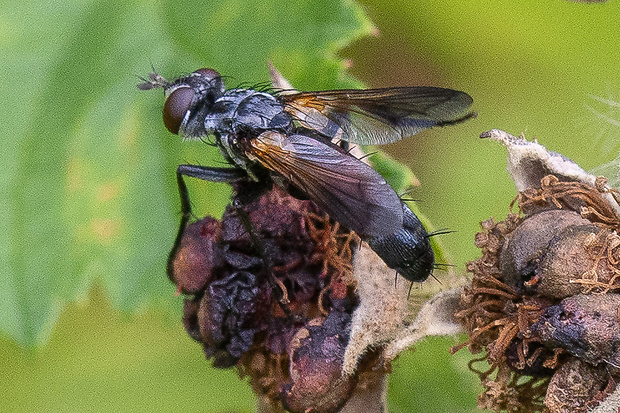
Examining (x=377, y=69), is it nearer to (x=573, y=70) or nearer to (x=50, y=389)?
(x=573, y=70)

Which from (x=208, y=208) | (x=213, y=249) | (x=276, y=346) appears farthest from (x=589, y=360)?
(x=208, y=208)

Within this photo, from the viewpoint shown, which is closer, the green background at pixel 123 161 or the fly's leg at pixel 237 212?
the fly's leg at pixel 237 212

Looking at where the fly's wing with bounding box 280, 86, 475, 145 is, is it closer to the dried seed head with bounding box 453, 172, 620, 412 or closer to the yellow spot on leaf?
the dried seed head with bounding box 453, 172, 620, 412

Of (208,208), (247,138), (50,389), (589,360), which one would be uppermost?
(589,360)

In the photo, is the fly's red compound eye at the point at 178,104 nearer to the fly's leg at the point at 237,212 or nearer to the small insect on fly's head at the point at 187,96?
the small insect on fly's head at the point at 187,96

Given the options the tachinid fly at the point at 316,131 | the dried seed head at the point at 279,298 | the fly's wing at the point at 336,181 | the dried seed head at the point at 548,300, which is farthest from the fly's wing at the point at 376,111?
the dried seed head at the point at 548,300

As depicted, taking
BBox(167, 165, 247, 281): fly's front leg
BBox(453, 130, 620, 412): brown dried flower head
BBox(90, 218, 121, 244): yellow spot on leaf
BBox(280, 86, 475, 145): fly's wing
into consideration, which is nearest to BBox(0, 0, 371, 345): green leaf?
BBox(90, 218, 121, 244): yellow spot on leaf
